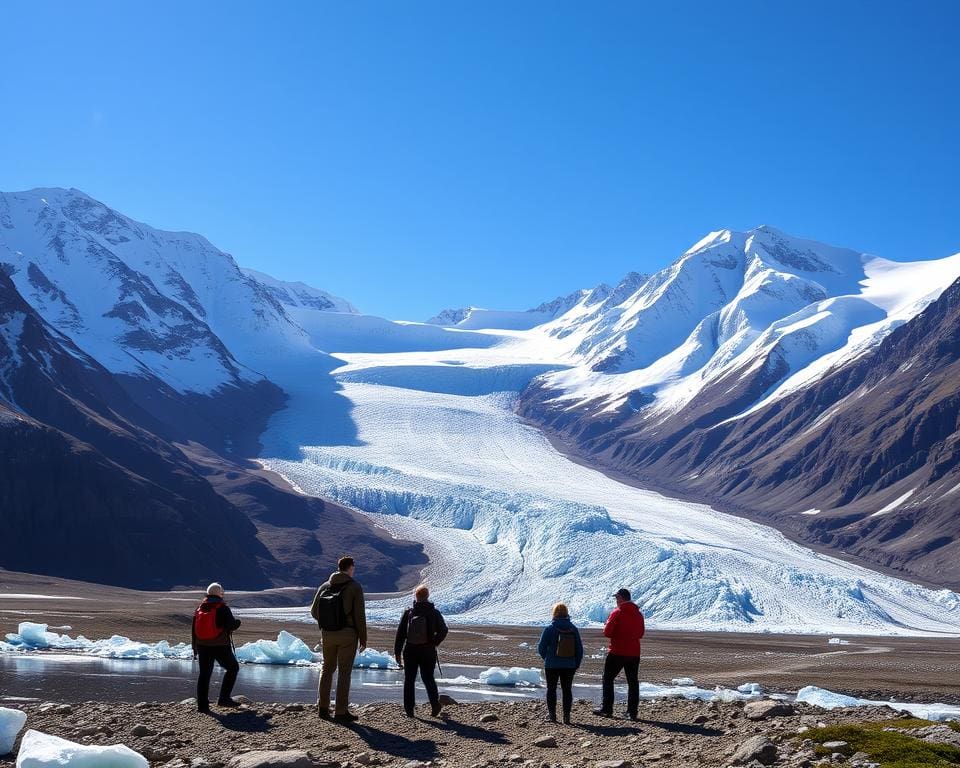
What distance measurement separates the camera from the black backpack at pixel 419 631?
1736 cm

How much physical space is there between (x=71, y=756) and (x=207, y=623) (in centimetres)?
497

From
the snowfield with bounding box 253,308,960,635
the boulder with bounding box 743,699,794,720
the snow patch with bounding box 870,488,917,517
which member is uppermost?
the snow patch with bounding box 870,488,917,517

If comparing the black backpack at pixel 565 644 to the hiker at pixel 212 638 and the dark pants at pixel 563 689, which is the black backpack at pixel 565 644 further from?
the hiker at pixel 212 638

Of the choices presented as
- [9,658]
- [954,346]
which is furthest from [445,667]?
[954,346]

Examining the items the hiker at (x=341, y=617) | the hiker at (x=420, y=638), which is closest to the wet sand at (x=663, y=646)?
the hiker at (x=420, y=638)

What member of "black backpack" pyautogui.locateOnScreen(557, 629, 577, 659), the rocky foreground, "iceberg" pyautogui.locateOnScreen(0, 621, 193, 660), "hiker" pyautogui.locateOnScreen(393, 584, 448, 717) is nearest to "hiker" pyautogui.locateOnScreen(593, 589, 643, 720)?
the rocky foreground

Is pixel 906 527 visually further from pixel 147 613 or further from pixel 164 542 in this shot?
pixel 147 613

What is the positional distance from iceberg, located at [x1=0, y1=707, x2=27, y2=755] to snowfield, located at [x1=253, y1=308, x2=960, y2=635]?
6501 centimetres

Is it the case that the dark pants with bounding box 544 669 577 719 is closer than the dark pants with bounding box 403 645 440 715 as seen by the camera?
No

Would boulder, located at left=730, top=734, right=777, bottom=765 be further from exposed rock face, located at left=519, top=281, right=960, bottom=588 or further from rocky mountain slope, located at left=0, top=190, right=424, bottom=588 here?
exposed rock face, located at left=519, top=281, right=960, bottom=588

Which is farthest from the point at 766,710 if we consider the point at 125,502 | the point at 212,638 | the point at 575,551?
the point at 125,502

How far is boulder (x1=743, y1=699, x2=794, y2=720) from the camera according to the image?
17109mm

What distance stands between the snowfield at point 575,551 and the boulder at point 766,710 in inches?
2595

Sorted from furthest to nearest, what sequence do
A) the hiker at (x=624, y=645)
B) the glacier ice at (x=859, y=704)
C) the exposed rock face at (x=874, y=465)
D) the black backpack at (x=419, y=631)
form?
the exposed rock face at (x=874, y=465) < the glacier ice at (x=859, y=704) < the hiker at (x=624, y=645) < the black backpack at (x=419, y=631)
